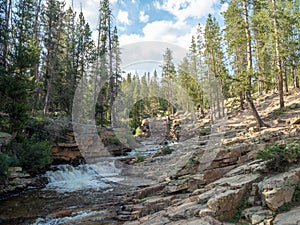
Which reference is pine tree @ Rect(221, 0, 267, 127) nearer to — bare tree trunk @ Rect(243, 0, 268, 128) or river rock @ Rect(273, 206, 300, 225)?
bare tree trunk @ Rect(243, 0, 268, 128)

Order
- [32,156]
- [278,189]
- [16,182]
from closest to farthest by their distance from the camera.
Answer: [278,189]
[16,182]
[32,156]

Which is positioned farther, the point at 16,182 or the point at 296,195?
the point at 16,182

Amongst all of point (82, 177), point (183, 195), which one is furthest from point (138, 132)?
point (183, 195)

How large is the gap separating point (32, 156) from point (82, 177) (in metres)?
3.56

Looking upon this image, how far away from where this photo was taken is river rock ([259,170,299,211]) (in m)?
4.59

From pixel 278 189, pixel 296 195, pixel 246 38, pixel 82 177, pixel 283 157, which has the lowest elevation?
pixel 82 177

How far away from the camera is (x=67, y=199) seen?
987 cm

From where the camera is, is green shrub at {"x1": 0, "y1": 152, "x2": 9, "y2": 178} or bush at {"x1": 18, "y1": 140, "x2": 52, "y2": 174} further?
bush at {"x1": 18, "y1": 140, "x2": 52, "y2": 174}

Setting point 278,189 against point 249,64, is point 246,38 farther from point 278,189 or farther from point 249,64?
point 278,189

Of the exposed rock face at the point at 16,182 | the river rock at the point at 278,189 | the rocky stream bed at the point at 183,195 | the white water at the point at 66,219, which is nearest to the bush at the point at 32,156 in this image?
the exposed rock face at the point at 16,182

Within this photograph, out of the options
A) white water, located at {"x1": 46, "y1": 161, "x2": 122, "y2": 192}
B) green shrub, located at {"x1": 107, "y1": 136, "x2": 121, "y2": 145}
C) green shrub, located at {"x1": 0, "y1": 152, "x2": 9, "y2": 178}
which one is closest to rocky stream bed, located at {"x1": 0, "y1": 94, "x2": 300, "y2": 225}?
white water, located at {"x1": 46, "y1": 161, "x2": 122, "y2": 192}

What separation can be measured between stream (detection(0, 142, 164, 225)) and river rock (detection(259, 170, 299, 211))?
500cm

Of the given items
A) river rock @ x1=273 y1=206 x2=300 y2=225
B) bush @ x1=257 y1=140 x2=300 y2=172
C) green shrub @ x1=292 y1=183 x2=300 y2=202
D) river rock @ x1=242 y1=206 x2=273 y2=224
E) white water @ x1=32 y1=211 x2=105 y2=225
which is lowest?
white water @ x1=32 y1=211 x2=105 y2=225

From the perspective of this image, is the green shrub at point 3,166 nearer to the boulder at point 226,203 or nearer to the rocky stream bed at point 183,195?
the rocky stream bed at point 183,195
